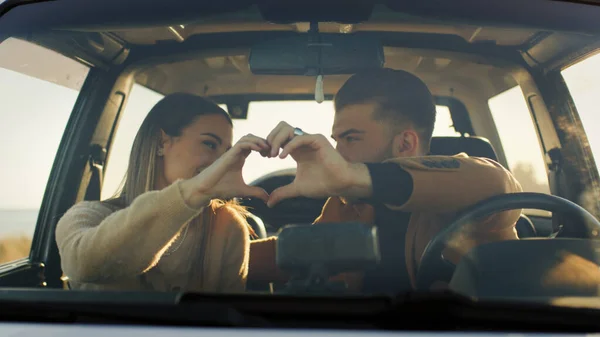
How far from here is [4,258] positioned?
63.7 inches

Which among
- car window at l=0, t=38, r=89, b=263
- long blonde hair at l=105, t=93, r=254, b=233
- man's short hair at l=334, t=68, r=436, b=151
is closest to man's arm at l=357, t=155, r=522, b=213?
man's short hair at l=334, t=68, r=436, b=151

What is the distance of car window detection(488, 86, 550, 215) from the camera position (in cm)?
145

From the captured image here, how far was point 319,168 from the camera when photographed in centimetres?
142

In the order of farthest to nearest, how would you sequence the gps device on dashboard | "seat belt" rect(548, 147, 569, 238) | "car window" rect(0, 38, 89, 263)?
1. "car window" rect(0, 38, 89, 263)
2. "seat belt" rect(548, 147, 569, 238)
3. the gps device on dashboard

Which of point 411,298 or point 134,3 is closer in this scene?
point 411,298

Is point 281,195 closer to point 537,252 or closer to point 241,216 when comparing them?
point 241,216

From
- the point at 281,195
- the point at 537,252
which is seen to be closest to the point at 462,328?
the point at 537,252

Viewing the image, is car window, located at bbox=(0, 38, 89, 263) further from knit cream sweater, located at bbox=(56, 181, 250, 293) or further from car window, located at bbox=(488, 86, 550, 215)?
car window, located at bbox=(488, 86, 550, 215)

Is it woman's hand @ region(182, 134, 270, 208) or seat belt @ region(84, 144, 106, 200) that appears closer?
woman's hand @ region(182, 134, 270, 208)

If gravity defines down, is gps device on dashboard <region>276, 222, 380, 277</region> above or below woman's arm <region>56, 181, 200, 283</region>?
below

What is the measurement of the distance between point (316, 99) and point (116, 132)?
527mm

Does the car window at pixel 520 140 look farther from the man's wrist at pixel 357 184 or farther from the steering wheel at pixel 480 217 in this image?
the man's wrist at pixel 357 184

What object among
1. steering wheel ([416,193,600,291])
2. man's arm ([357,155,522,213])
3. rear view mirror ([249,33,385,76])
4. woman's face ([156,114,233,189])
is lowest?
steering wheel ([416,193,600,291])

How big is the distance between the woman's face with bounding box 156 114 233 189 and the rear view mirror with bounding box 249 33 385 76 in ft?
0.60
